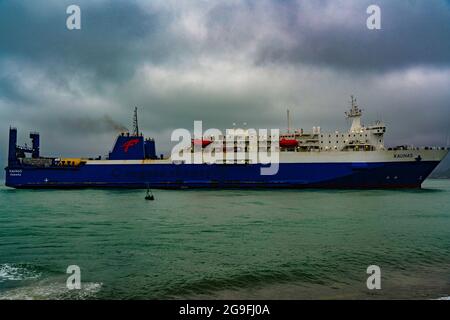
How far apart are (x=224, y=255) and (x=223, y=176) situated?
1140 inches

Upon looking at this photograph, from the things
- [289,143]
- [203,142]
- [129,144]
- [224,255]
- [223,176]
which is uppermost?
[203,142]

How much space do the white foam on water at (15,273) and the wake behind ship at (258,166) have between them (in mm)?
30860

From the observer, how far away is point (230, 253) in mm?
10820

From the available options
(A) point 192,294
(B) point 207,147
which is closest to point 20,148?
(B) point 207,147

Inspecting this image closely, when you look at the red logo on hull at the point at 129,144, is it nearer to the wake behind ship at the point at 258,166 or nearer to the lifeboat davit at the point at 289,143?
the wake behind ship at the point at 258,166

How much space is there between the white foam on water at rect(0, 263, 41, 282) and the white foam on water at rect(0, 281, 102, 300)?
0.70 metres

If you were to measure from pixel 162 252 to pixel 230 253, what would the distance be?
2.09m

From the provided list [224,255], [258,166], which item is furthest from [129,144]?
[224,255]

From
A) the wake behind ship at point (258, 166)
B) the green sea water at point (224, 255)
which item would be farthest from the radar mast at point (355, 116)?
the green sea water at point (224, 255)

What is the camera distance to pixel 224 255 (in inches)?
416

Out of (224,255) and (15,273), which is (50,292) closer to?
(15,273)

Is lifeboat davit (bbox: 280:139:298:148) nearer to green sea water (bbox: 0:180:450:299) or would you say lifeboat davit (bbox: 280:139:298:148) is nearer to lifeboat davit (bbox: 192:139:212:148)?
lifeboat davit (bbox: 192:139:212:148)
